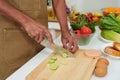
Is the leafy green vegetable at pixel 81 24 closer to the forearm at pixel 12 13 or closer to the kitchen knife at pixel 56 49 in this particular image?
the kitchen knife at pixel 56 49

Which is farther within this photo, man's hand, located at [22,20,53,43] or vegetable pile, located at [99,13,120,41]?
vegetable pile, located at [99,13,120,41]

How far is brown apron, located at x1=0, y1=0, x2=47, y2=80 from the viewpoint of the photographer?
126cm

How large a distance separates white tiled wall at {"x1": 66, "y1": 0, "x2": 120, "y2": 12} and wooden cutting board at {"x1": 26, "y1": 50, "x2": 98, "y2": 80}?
1276 mm

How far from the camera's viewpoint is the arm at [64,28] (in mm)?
1281

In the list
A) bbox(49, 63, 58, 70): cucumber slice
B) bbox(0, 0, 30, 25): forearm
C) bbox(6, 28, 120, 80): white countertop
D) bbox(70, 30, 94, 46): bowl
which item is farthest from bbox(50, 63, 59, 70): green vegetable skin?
bbox(70, 30, 94, 46): bowl

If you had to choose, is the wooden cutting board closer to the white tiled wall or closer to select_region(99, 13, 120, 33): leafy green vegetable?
select_region(99, 13, 120, 33): leafy green vegetable

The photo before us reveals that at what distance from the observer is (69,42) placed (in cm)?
131

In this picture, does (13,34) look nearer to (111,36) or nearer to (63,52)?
(63,52)

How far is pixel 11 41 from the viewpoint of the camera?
1.28 m

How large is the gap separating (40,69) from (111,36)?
1.87ft

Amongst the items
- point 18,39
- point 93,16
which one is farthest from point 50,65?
point 93,16

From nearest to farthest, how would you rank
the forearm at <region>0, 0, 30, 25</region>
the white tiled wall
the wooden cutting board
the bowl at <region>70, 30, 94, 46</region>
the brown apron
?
the wooden cutting board → the forearm at <region>0, 0, 30, 25</region> → the brown apron → the bowl at <region>70, 30, 94, 46</region> → the white tiled wall

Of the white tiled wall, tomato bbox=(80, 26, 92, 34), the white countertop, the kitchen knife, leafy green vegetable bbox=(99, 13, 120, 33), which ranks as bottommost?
the white countertop

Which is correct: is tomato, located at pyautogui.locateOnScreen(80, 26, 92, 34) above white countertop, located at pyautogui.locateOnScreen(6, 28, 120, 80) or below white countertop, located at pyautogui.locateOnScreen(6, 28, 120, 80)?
above
